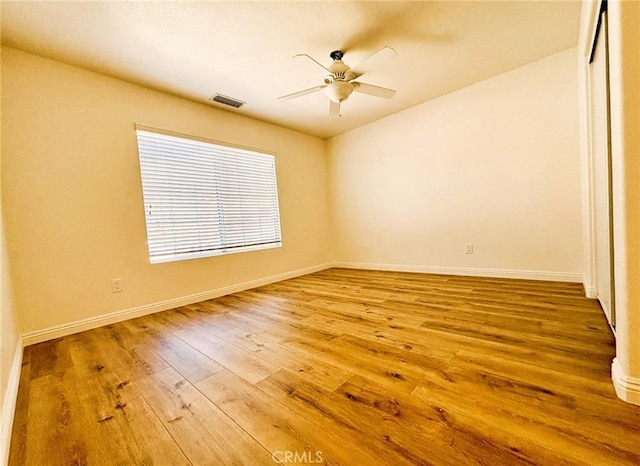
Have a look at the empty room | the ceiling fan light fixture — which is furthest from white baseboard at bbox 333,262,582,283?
the ceiling fan light fixture

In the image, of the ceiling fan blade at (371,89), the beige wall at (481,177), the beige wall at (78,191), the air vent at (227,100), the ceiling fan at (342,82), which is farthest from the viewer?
the air vent at (227,100)

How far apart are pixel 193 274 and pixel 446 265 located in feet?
10.1

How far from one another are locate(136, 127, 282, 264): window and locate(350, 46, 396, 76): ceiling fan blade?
1.69m

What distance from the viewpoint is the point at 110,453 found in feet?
3.02

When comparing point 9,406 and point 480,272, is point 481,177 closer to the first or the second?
point 480,272

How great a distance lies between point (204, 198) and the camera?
3.04 meters

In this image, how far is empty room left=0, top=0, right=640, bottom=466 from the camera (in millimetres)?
969

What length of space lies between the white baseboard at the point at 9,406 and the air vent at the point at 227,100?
2654 mm

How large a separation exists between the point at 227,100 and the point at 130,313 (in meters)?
2.40

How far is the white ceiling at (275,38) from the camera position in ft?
5.76

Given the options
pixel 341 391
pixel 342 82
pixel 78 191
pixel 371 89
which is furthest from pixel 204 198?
pixel 341 391

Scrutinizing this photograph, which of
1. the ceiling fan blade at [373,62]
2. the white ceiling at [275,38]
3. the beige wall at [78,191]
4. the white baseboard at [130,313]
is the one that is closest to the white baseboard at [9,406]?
the white baseboard at [130,313]

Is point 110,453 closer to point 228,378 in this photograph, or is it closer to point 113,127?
point 228,378

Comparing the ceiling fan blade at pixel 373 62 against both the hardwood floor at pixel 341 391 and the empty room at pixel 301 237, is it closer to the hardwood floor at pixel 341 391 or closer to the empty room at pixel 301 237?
the empty room at pixel 301 237
